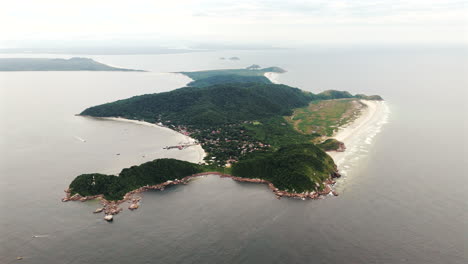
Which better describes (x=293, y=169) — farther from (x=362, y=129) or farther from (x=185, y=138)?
(x=362, y=129)

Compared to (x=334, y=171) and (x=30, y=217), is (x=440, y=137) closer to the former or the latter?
(x=334, y=171)

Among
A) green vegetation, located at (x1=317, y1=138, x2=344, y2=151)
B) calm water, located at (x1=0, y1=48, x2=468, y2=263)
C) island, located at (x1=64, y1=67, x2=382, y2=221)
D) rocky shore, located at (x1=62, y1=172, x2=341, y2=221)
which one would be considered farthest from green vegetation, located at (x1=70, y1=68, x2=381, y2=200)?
calm water, located at (x1=0, y1=48, x2=468, y2=263)

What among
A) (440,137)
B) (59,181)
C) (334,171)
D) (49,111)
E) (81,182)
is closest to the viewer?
(81,182)

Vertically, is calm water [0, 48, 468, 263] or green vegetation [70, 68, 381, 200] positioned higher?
green vegetation [70, 68, 381, 200]

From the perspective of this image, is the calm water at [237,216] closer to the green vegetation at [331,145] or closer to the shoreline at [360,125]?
the green vegetation at [331,145]

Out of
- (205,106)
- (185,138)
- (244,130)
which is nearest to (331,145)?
(244,130)

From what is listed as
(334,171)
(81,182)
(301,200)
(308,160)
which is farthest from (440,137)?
(81,182)

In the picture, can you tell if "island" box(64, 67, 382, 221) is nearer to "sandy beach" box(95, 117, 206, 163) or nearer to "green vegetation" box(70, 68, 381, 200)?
"green vegetation" box(70, 68, 381, 200)
